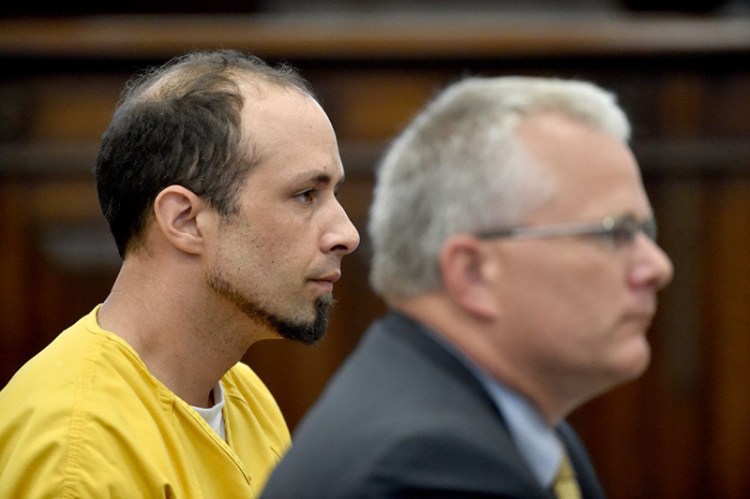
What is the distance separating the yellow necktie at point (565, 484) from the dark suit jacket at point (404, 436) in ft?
0.45

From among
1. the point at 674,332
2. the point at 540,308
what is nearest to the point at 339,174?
the point at 540,308

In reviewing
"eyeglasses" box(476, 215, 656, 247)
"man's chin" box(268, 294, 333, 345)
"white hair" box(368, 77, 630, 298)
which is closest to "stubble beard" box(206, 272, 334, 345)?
"man's chin" box(268, 294, 333, 345)

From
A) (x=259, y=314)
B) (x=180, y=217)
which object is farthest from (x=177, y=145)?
(x=259, y=314)

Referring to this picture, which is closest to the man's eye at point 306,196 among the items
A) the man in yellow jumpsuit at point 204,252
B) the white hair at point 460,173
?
the man in yellow jumpsuit at point 204,252

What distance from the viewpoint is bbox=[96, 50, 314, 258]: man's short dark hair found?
1.86m

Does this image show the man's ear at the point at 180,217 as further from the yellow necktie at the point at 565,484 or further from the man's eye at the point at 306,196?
the yellow necktie at the point at 565,484

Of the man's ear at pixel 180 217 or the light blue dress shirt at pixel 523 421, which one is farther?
the man's ear at pixel 180 217

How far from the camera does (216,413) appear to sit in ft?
6.27

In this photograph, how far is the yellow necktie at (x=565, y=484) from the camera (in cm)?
139

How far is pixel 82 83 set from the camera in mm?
3725

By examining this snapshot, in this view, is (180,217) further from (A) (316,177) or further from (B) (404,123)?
(B) (404,123)

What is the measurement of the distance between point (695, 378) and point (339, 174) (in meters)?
2.10

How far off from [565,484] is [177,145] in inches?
29.8

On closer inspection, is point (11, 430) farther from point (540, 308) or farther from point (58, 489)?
point (540, 308)
